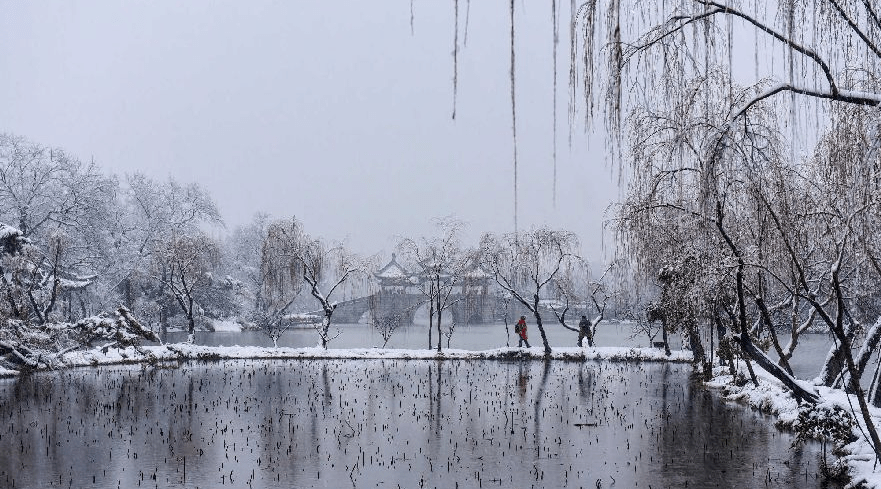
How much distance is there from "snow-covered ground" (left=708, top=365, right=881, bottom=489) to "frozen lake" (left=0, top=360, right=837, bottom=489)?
0.49m

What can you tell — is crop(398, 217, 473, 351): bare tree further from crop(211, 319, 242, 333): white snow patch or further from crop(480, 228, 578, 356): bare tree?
crop(211, 319, 242, 333): white snow patch

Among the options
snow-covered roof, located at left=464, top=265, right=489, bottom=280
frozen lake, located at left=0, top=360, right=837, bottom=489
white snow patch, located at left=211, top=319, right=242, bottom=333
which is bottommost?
frozen lake, located at left=0, top=360, right=837, bottom=489

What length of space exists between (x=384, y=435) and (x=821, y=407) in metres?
7.47

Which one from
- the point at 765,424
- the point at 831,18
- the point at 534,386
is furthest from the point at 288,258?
the point at 831,18

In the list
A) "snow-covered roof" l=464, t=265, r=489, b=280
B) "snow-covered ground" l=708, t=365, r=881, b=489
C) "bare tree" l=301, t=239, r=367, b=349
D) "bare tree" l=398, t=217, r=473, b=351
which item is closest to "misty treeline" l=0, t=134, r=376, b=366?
"bare tree" l=301, t=239, r=367, b=349

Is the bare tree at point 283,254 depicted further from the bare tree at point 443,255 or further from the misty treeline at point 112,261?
the bare tree at point 443,255

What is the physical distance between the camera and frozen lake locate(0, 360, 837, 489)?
11.2 metres

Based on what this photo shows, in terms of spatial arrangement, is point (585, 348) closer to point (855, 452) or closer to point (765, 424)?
point (765, 424)

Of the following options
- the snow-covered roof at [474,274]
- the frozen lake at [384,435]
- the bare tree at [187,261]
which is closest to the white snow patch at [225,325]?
the bare tree at [187,261]

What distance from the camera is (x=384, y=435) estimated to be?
14445 mm

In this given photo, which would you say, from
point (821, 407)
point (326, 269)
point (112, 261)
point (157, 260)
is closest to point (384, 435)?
point (821, 407)

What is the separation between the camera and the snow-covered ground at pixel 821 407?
10528mm

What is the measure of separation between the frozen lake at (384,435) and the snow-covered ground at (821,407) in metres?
0.49

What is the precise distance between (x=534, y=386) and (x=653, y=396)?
3637mm
